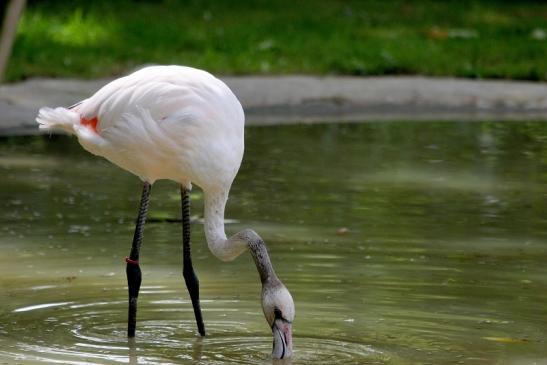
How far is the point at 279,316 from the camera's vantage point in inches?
184

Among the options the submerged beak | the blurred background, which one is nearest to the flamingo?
the submerged beak

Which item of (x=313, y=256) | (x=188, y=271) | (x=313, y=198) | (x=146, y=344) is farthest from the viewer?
(x=313, y=198)

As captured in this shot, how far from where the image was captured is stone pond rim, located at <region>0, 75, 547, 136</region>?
11148 mm

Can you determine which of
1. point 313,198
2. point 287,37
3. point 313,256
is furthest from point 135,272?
point 287,37

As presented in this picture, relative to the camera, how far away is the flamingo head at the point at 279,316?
465cm

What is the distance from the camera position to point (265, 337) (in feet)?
16.6

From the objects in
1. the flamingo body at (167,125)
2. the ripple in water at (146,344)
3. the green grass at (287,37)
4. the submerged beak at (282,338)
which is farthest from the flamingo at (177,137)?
the green grass at (287,37)

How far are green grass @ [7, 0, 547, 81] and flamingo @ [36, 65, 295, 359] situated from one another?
6413mm

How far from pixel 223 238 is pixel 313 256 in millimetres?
1288

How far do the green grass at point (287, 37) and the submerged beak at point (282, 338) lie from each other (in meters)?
7.43

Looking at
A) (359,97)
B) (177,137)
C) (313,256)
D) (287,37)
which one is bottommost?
(359,97)

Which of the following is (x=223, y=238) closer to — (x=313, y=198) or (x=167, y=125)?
(x=167, y=125)

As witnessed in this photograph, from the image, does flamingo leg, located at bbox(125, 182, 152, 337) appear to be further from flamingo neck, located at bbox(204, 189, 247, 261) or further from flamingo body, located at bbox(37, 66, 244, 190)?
flamingo neck, located at bbox(204, 189, 247, 261)

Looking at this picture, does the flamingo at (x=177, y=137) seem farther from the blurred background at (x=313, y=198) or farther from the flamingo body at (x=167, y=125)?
the blurred background at (x=313, y=198)
